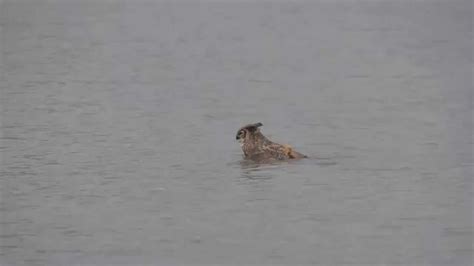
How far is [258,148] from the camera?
16766 millimetres

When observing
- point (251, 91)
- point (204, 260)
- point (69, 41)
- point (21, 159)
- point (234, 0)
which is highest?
point (234, 0)

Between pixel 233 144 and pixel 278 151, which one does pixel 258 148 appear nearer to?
pixel 278 151

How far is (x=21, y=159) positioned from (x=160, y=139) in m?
2.23

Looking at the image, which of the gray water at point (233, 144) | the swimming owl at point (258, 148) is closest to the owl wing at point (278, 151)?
the swimming owl at point (258, 148)

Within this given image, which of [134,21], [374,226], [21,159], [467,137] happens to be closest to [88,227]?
[374,226]

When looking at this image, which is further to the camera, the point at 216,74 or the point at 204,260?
the point at 216,74

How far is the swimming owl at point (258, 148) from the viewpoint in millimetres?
16750

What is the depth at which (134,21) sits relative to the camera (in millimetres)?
37531

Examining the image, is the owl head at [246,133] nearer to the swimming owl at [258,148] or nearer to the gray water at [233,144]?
the swimming owl at [258,148]

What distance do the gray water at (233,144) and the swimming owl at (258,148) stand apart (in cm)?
A: 23

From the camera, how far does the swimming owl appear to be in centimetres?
1675

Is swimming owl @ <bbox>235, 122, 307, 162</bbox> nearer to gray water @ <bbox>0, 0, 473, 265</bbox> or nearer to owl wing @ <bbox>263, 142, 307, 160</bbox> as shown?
owl wing @ <bbox>263, 142, 307, 160</bbox>

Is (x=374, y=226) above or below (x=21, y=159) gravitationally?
below

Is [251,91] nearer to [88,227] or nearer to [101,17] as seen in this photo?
[88,227]
